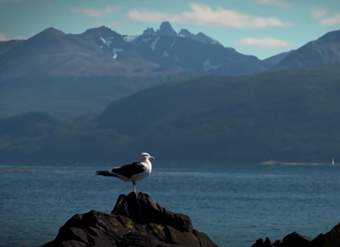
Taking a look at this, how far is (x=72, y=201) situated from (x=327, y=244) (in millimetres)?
75112

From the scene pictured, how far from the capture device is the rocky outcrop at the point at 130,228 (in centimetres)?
3981

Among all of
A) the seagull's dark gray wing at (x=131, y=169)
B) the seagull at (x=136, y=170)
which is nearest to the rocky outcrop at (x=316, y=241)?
the seagull at (x=136, y=170)

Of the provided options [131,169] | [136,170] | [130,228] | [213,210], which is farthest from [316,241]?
[213,210]

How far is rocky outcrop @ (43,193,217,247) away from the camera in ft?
131

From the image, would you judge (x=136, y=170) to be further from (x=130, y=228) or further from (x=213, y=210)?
(x=213, y=210)

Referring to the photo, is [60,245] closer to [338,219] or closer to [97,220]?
[97,220]

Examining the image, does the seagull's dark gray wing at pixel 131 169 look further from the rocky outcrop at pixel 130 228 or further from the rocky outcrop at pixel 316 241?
the rocky outcrop at pixel 316 241

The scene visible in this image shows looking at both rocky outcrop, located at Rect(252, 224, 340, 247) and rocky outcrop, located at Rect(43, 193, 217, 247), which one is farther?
rocky outcrop, located at Rect(43, 193, 217, 247)

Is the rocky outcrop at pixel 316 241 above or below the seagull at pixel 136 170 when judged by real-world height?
below

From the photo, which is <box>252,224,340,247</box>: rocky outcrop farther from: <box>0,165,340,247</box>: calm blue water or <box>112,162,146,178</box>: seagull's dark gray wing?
<box>0,165,340,247</box>: calm blue water

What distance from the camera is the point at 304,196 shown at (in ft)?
443

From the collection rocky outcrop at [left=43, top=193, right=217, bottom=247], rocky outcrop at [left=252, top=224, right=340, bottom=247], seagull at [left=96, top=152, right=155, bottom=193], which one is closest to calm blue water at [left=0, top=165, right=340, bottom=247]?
rocky outcrop at [left=252, top=224, right=340, bottom=247]

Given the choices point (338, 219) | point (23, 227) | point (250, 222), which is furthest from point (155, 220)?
point (338, 219)

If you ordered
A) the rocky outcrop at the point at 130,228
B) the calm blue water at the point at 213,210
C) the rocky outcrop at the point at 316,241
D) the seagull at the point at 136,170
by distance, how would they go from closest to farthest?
the rocky outcrop at the point at 316,241 → the rocky outcrop at the point at 130,228 → the seagull at the point at 136,170 → the calm blue water at the point at 213,210
